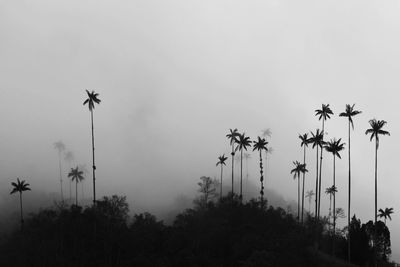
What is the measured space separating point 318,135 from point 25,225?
65339 mm

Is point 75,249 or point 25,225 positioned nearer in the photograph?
point 75,249

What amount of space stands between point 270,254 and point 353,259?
1669 inches

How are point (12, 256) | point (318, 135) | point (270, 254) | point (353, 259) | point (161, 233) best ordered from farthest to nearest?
point (353, 259) < point (318, 135) < point (161, 233) < point (12, 256) < point (270, 254)

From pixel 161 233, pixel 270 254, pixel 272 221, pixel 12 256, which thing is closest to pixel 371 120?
pixel 272 221

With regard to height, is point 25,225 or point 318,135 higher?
point 318,135

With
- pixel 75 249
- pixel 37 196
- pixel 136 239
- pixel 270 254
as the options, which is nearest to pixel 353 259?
pixel 270 254

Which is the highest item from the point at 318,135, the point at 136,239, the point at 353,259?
the point at 318,135

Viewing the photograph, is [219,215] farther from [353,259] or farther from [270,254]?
[353,259]

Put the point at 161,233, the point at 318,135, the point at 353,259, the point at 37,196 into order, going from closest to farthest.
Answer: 1. the point at 161,233
2. the point at 318,135
3. the point at 353,259
4. the point at 37,196

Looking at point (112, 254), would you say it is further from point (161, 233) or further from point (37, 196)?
point (37, 196)

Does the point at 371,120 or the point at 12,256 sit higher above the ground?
the point at 371,120

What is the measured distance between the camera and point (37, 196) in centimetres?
18850

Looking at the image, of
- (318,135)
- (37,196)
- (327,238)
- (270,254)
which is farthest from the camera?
(37,196)

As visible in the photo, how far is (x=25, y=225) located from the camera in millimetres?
98312
